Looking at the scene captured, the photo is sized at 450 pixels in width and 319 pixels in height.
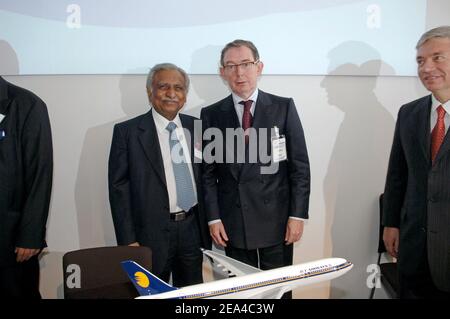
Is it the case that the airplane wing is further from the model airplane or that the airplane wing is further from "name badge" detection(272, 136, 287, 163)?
"name badge" detection(272, 136, 287, 163)

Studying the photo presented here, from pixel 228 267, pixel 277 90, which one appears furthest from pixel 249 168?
pixel 277 90

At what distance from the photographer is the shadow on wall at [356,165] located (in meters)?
3.38

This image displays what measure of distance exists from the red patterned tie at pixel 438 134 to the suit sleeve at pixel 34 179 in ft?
7.93

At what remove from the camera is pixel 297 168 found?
2.69 m

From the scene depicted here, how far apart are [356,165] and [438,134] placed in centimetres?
125

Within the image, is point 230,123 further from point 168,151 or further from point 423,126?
point 423,126

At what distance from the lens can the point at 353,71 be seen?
337 cm

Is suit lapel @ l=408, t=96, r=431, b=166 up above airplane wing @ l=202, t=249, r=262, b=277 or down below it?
above

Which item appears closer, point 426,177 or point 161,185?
point 426,177

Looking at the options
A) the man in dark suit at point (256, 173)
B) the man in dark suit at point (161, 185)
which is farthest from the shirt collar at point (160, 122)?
the man in dark suit at point (256, 173)

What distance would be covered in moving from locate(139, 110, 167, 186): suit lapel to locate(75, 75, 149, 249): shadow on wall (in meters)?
0.70

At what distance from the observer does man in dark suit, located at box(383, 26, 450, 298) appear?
225cm

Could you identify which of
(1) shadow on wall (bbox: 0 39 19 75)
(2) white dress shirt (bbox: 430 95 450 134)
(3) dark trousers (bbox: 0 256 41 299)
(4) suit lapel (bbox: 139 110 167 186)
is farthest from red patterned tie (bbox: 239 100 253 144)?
(1) shadow on wall (bbox: 0 39 19 75)

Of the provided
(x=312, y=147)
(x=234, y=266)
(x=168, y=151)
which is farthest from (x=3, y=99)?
(x=312, y=147)
